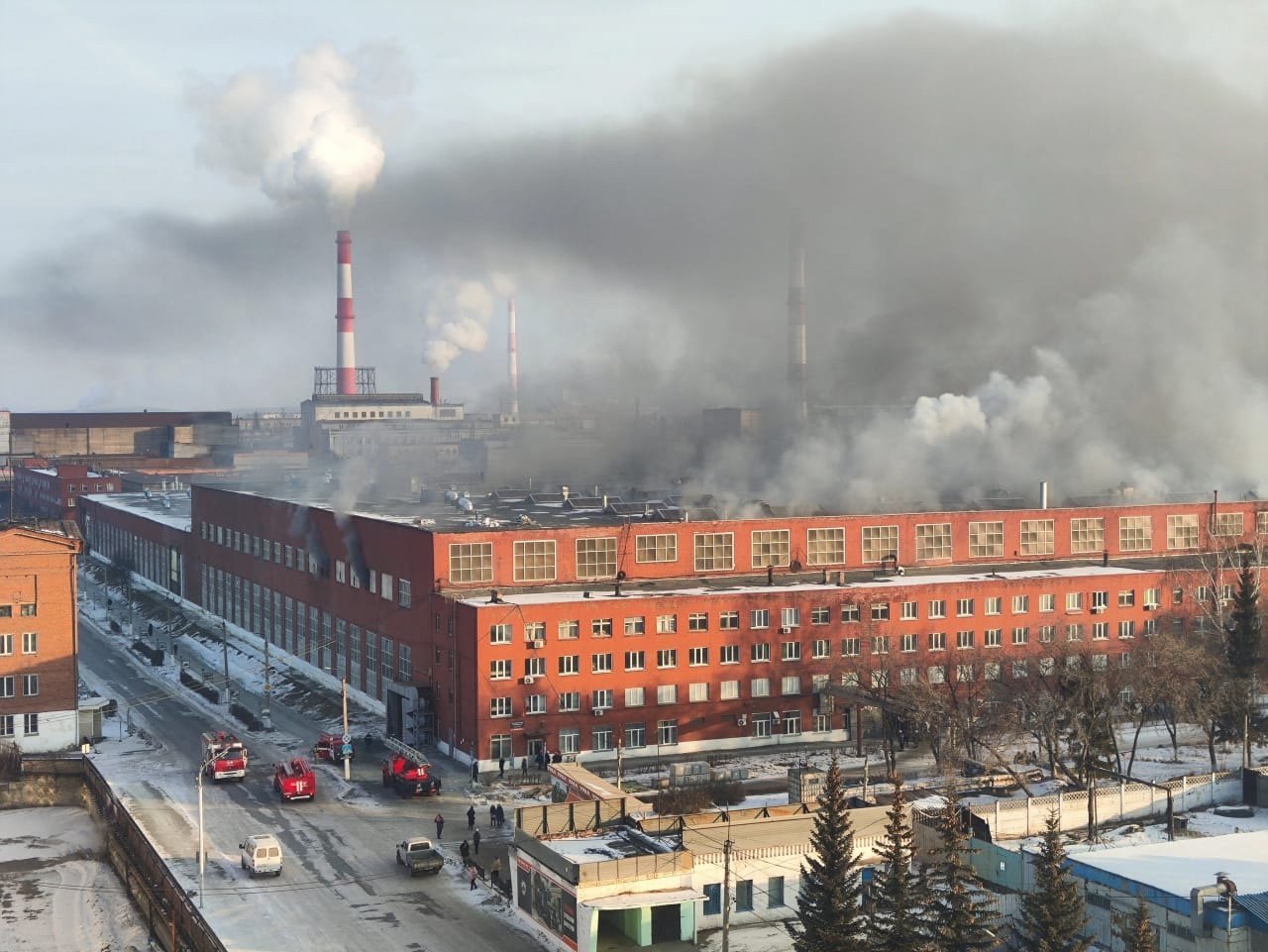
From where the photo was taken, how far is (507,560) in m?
50.4

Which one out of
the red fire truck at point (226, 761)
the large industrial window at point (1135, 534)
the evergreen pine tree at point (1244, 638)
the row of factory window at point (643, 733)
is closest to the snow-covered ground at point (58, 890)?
the red fire truck at point (226, 761)

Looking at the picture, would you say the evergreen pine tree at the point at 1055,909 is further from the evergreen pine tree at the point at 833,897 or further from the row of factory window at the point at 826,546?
the row of factory window at the point at 826,546

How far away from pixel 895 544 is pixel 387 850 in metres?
25.2

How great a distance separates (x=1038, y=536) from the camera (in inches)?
2271

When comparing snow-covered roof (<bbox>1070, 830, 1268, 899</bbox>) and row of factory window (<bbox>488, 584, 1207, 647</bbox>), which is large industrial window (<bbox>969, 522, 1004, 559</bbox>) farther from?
snow-covered roof (<bbox>1070, 830, 1268, 899</bbox>)

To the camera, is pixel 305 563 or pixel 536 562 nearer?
pixel 536 562

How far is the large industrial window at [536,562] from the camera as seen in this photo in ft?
167

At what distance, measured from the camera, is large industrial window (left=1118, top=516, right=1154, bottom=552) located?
193 feet

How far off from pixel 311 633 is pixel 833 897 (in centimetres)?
3720

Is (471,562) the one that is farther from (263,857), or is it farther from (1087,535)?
(1087,535)

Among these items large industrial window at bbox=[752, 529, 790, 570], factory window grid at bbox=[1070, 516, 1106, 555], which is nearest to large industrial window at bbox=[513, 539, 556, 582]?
large industrial window at bbox=[752, 529, 790, 570]

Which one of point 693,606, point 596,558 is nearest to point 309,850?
point 693,606

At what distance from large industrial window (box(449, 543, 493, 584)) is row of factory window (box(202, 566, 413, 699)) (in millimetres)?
2979

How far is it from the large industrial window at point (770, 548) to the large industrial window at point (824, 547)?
909 millimetres
